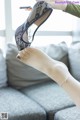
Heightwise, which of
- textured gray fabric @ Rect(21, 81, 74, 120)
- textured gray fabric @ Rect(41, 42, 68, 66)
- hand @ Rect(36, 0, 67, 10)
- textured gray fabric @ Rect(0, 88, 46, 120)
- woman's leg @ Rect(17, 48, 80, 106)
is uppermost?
hand @ Rect(36, 0, 67, 10)

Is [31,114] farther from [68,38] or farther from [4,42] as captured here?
[68,38]

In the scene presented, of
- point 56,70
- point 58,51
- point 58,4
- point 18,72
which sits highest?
point 58,4

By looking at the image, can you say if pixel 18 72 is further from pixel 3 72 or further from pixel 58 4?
pixel 58 4

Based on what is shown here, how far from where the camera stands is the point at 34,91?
203 cm

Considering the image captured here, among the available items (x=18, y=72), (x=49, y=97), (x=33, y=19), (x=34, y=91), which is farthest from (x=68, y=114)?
(x=33, y=19)

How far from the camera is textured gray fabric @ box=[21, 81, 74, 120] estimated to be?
1.71 m

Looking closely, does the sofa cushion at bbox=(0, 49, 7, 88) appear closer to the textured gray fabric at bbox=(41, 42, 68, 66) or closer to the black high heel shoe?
the textured gray fabric at bbox=(41, 42, 68, 66)

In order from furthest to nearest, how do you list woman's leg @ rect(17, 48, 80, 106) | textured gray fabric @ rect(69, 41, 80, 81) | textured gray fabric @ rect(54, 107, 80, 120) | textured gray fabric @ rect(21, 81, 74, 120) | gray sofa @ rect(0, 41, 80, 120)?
textured gray fabric @ rect(69, 41, 80, 81), textured gray fabric @ rect(21, 81, 74, 120), gray sofa @ rect(0, 41, 80, 120), textured gray fabric @ rect(54, 107, 80, 120), woman's leg @ rect(17, 48, 80, 106)

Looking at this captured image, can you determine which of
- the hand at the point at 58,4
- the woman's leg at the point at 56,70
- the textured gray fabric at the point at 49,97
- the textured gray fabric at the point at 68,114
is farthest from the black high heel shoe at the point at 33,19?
the textured gray fabric at the point at 49,97

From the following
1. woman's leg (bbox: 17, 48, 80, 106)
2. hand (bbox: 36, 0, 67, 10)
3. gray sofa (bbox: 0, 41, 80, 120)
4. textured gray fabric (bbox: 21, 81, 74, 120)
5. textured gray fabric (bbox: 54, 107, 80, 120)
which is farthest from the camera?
textured gray fabric (bbox: 21, 81, 74, 120)

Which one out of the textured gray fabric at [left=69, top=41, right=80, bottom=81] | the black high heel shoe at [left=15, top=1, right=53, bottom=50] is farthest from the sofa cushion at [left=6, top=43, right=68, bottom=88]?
the black high heel shoe at [left=15, top=1, right=53, bottom=50]

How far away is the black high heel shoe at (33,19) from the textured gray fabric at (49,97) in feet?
2.78

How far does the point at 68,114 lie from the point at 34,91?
0.56m

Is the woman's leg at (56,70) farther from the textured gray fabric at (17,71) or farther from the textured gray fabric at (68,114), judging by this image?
the textured gray fabric at (17,71)
